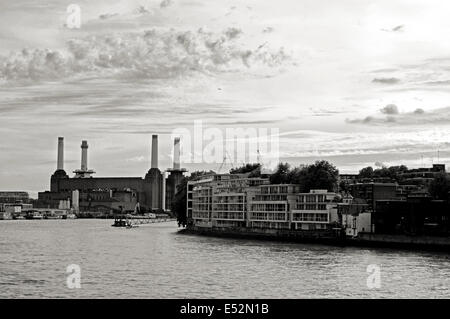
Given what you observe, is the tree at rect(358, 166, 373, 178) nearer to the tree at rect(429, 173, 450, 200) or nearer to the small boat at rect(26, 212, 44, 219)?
the tree at rect(429, 173, 450, 200)

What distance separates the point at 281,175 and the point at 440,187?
21.4 meters

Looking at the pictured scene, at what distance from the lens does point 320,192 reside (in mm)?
70188

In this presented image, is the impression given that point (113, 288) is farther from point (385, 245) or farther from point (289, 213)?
point (289, 213)

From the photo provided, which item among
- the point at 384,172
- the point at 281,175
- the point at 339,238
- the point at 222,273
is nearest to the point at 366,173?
the point at 384,172

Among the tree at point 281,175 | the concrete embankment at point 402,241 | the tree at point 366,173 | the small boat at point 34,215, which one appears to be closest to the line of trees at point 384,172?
the tree at point 366,173

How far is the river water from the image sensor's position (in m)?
29.0

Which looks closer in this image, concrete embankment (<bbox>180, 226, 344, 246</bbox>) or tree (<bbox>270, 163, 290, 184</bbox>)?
concrete embankment (<bbox>180, 226, 344, 246</bbox>)

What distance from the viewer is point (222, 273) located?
35750 millimetres

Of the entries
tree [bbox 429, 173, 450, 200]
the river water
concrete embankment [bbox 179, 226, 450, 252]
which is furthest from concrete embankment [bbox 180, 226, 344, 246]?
tree [bbox 429, 173, 450, 200]

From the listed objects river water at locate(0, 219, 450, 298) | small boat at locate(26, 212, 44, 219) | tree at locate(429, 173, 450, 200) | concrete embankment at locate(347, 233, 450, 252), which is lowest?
small boat at locate(26, 212, 44, 219)

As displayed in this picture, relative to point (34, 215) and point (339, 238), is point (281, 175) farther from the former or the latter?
Answer: point (34, 215)

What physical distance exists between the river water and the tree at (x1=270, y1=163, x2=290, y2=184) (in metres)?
32.8
